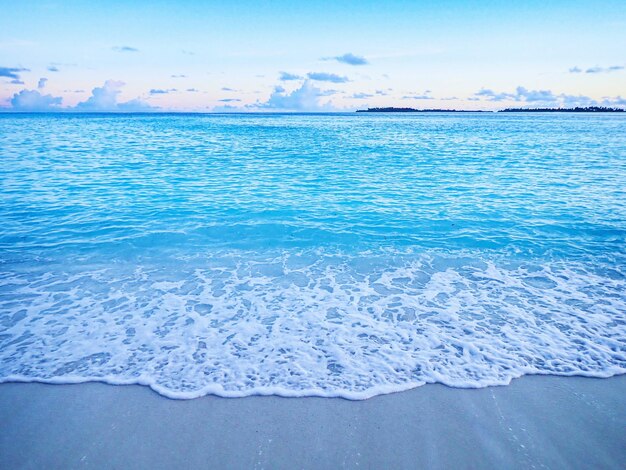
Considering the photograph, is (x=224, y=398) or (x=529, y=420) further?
(x=224, y=398)

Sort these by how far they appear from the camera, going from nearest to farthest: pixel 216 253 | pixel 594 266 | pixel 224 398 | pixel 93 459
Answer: pixel 93 459 < pixel 224 398 < pixel 594 266 < pixel 216 253

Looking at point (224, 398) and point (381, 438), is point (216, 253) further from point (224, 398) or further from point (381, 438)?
point (381, 438)

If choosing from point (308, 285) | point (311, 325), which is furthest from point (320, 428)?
point (308, 285)

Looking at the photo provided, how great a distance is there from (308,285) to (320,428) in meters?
3.83

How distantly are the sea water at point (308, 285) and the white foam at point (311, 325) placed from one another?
1.3 inches

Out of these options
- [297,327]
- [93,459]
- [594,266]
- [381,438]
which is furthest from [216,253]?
[594,266]

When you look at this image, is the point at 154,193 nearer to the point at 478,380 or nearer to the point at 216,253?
the point at 216,253

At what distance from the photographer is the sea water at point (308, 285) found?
5.10 m

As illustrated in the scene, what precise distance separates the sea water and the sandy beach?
296 millimetres

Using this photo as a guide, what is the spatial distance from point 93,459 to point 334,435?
261 cm

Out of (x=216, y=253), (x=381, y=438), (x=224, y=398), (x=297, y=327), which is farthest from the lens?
(x=216, y=253)

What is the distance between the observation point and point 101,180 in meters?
18.0

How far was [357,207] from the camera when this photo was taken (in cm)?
1348

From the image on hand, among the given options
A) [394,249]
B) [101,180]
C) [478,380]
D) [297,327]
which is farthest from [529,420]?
[101,180]
